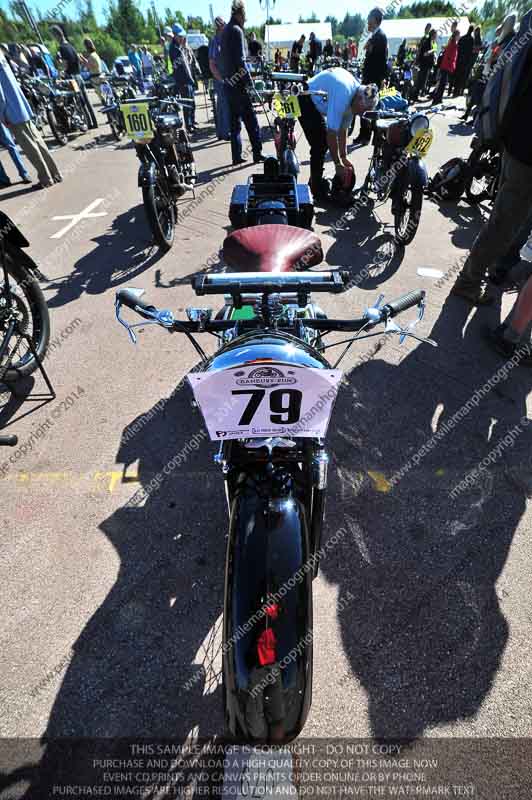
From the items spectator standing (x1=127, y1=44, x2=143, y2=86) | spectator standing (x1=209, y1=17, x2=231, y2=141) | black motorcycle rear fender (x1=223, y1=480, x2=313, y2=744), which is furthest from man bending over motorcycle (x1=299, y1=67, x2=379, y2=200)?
spectator standing (x1=127, y1=44, x2=143, y2=86)

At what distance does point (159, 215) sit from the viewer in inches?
201

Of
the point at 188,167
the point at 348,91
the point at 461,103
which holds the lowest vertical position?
the point at 461,103

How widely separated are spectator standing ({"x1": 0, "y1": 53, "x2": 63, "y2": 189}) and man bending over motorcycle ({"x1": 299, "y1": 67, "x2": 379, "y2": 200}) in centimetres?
460

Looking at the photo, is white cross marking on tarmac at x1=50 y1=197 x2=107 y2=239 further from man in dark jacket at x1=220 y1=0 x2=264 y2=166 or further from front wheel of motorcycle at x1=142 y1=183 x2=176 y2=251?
man in dark jacket at x1=220 y1=0 x2=264 y2=166

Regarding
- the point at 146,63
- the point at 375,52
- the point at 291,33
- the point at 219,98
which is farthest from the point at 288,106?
Result: the point at 291,33

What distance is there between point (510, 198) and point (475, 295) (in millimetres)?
988

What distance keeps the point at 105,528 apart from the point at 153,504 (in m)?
0.32

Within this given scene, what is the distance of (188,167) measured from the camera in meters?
6.71

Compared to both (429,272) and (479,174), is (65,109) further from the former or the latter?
(429,272)

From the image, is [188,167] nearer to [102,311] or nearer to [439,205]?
[102,311]

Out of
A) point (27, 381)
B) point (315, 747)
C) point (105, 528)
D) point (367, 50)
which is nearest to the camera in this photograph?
point (315, 747)

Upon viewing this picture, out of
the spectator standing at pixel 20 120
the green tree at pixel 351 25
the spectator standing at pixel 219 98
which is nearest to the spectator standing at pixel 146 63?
the spectator standing at pixel 219 98

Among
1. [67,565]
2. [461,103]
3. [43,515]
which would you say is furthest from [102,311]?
[461,103]

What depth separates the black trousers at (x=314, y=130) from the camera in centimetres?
567
